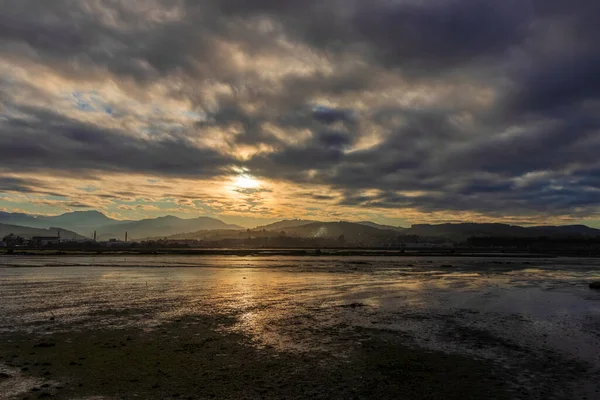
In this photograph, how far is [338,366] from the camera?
14.1 metres

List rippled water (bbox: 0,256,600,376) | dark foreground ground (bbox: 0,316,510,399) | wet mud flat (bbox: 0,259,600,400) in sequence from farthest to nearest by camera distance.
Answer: rippled water (bbox: 0,256,600,376)
wet mud flat (bbox: 0,259,600,400)
dark foreground ground (bbox: 0,316,510,399)

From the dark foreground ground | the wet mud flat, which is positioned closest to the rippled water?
the wet mud flat

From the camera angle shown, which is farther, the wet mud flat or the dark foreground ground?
the wet mud flat

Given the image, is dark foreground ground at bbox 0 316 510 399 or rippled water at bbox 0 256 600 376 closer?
dark foreground ground at bbox 0 316 510 399

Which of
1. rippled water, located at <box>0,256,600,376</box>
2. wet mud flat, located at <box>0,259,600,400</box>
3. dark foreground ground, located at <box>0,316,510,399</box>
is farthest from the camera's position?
rippled water, located at <box>0,256,600,376</box>

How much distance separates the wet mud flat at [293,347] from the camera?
467 inches

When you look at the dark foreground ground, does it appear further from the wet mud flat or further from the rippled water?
the rippled water

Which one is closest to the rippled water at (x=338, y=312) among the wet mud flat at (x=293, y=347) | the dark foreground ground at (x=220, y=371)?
the wet mud flat at (x=293, y=347)

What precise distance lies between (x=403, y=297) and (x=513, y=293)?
39.1 ft

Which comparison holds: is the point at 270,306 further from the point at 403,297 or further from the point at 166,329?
the point at 403,297

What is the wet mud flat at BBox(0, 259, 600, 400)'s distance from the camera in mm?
11859

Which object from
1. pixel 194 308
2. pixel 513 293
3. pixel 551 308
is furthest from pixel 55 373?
pixel 513 293

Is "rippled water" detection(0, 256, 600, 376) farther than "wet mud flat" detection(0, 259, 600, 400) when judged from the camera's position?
Yes

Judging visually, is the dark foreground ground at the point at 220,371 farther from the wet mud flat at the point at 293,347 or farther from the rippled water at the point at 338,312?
the rippled water at the point at 338,312
